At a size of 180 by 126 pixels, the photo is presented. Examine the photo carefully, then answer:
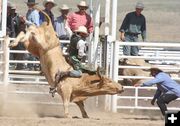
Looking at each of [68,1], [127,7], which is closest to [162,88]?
[68,1]

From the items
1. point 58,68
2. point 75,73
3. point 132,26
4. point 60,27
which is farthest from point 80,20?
point 75,73

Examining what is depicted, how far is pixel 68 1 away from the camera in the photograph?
53344 millimetres

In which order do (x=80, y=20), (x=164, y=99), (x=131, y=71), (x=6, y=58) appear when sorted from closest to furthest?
(x=164, y=99)
(x=6, y=58)
(x=131, y=71)
(x=80, y=20)

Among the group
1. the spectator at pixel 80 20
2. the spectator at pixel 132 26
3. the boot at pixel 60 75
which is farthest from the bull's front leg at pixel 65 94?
the spectator at pixel 132 26

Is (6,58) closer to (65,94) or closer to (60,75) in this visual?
(60,75)

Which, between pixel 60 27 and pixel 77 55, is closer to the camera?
pixel 77 55

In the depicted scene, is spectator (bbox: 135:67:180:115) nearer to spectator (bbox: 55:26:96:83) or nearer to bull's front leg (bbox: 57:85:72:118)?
spectator (bbox: 55:26:96:83)

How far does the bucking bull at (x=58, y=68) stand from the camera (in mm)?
11453

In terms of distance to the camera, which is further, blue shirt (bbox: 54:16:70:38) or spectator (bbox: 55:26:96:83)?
blue shirt (bbox: 54:16:70:38)

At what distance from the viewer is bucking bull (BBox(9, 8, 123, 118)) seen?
11453 mm

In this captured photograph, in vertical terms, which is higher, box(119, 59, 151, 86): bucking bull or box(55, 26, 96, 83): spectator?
box(55, 26, 96, 83): spectator

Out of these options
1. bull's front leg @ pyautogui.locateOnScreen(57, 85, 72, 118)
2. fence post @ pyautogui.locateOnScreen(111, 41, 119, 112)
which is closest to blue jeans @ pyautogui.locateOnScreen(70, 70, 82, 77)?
bull's front leg @ pyautogui.locateOnScreen(57, 85, 72, 118)

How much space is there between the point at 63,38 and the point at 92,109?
6.74 feet

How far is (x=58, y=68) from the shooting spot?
38.2ft
